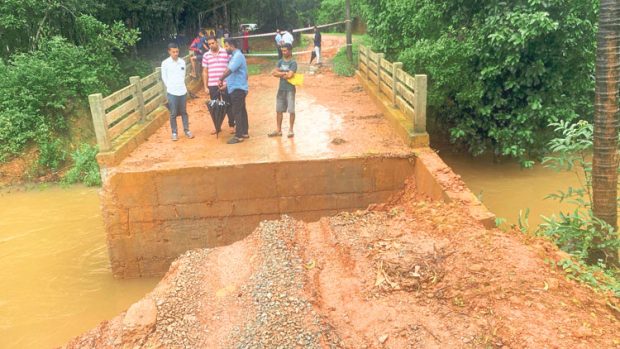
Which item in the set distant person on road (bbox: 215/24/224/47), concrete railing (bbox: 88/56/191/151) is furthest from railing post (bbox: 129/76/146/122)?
distant person on road (bbox: 215/24/224/47)

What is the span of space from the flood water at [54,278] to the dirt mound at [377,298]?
2.41 metres

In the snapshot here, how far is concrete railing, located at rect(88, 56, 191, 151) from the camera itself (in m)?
7.88

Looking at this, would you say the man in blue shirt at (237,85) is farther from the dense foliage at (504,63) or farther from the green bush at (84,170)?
the green bush at (84,170)

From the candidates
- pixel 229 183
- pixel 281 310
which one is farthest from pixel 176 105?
pixel 281 310

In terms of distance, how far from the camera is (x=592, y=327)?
3855 mm

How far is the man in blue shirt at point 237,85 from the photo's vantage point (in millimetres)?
8391

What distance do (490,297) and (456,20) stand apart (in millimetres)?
7551

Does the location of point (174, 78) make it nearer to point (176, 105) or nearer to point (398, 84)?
point (176, 105)

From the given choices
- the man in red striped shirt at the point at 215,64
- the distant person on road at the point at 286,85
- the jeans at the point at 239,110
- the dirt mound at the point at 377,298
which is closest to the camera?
the dirt mound at the point at 377,298

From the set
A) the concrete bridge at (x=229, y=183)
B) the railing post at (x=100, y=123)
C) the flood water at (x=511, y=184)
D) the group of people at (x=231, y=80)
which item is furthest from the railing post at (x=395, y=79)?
the railing post at (x=100, y=123)

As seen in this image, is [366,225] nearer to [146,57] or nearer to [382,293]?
[382,293]

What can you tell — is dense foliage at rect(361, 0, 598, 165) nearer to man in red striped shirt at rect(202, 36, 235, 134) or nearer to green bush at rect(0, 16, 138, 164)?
man in red striped shirt at rect(202, 36, 235, 134)

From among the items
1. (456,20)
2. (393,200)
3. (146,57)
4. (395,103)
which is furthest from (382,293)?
(146,57)

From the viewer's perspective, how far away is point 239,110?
28.9 ft
